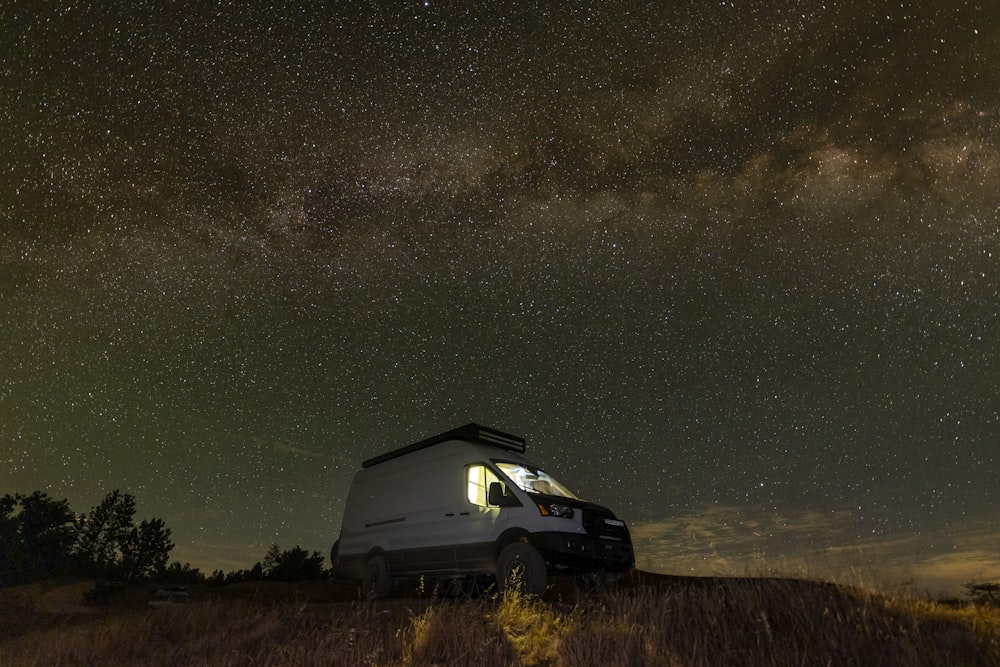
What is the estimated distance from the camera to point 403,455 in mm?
12562

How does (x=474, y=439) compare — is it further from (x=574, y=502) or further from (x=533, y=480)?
(x=574, y=502)

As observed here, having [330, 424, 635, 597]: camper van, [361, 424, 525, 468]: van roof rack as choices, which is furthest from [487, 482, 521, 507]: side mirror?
[361, 424, 525, 468]: van roof rack

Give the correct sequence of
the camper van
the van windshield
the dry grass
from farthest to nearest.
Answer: the van windshield < the camper van < the dry grass

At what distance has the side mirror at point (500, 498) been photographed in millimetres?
9805

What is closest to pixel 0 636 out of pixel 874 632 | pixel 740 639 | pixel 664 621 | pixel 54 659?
pixel 54 659

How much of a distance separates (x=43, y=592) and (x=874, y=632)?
16.3 meters

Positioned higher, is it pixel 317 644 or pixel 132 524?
pixel 132 524

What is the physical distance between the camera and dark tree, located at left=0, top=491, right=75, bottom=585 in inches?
749

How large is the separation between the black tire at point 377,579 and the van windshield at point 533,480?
306cm

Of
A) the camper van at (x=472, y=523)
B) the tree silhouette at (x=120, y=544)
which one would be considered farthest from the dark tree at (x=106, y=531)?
the camper van at (x=472, y=523)

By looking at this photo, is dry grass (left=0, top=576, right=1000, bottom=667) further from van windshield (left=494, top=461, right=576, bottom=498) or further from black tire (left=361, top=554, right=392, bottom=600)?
black tire (left=361, top=554, right=392, bottom=600)

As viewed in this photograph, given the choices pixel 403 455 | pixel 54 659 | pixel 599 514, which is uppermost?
pixel 403 455

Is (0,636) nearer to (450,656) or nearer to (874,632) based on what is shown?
(450,656)

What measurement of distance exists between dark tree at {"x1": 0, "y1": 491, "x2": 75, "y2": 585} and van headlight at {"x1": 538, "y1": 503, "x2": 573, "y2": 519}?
15.9m
